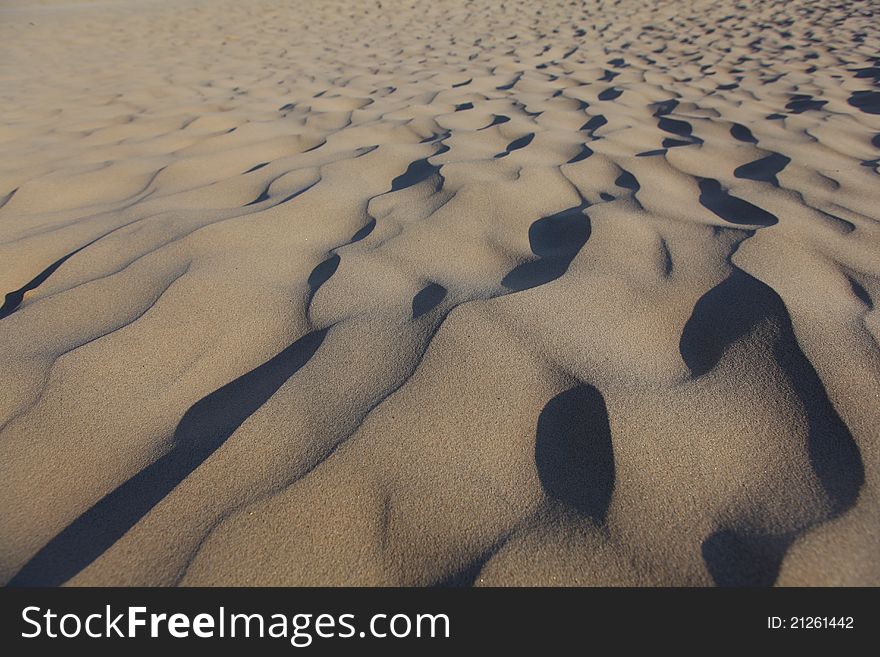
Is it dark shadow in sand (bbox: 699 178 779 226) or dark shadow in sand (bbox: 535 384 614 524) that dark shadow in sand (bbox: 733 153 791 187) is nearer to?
dark shadow in sand (bbox: 699 178 779 226)

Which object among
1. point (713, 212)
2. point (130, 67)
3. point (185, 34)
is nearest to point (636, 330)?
point (713, 212)

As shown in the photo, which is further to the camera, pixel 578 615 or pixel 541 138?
pixel 541 138

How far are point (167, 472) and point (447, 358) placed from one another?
532mm

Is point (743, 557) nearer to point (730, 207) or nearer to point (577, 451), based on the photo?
point (577, 451)

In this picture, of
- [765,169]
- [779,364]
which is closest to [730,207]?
[765,169]

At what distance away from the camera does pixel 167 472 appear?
34.9 inches

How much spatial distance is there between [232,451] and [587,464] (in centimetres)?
60

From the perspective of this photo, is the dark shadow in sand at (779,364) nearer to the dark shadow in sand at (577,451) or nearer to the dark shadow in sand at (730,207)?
the dark shadow in sand at (577,451)

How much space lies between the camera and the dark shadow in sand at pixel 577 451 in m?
0.82

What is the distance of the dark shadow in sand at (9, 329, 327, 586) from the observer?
0.77m

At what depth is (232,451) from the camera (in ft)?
2.97

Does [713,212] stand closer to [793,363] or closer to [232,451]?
[793,363]

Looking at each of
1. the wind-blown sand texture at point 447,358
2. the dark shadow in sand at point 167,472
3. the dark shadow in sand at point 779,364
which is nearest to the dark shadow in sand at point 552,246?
the wind-blown sand texture at point 447,358

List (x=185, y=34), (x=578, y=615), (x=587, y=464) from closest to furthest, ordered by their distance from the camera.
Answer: (x=578, y=615)
(x=587, y=464)
(x=185, y=34)
